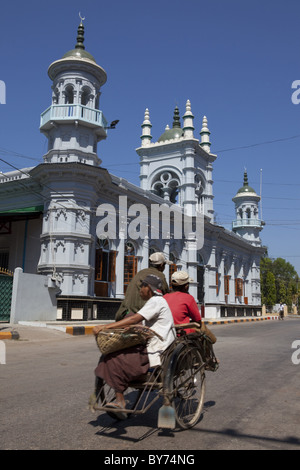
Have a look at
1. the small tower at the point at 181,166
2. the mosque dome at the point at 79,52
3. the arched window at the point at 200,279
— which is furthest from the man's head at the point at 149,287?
the arched window at the point at 200,279

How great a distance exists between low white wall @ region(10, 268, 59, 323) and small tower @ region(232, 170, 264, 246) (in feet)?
99.7

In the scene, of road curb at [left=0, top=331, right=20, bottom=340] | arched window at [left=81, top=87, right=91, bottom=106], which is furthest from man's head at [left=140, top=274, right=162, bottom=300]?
arched window at [left=81, top=87, right=91, bottom=106]

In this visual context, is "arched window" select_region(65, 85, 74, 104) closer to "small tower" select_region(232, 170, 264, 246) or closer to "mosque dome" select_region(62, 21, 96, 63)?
"mosque dome" select_region(62, 21, 96, 63)

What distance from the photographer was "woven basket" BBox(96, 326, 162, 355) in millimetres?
3420

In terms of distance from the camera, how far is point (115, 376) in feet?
11.3

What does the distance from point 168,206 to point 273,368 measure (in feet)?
64.1

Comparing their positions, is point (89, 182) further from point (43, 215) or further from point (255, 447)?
point (255, 447)

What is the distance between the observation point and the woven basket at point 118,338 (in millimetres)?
3420

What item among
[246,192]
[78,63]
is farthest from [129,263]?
[246,192]

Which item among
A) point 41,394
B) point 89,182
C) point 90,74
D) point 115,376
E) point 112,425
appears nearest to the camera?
point 115,376
